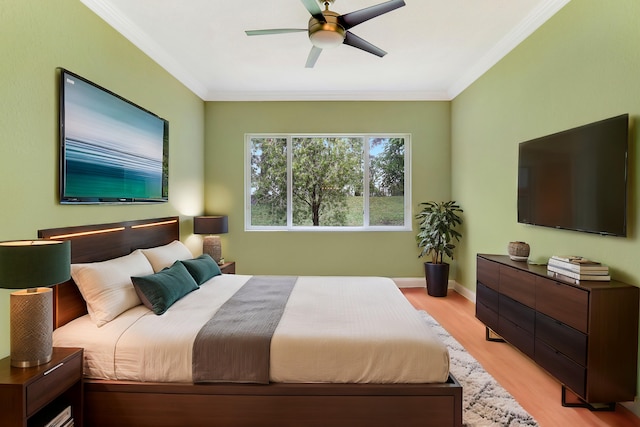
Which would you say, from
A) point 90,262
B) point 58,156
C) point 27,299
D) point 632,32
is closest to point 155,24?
point 58,156

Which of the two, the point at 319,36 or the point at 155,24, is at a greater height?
the point at 155,24

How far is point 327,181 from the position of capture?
5352 mm

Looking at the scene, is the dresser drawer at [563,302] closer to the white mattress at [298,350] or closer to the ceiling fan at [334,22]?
the white mattress at [298,350]

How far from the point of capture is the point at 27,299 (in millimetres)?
1736

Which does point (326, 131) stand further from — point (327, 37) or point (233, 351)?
point (233, 351)

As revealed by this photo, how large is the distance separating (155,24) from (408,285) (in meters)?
4.53

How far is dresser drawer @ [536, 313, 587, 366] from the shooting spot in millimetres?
2136

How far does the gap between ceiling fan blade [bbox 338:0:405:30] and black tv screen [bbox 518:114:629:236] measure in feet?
5.27

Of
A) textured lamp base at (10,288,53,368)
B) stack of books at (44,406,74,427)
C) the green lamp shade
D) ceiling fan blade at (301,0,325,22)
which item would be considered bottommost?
stack of books at (44,406,74,427)

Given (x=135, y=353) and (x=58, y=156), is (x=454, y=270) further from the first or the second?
(x=58, y=156)

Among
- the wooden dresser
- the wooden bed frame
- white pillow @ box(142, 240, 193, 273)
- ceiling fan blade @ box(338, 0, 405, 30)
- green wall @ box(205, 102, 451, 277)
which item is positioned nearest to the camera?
the wooden bed frame

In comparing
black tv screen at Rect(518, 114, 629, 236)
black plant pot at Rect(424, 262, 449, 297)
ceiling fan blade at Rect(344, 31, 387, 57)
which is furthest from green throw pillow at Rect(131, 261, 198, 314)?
black plant pot at Rect(424, 262, 449, 297)

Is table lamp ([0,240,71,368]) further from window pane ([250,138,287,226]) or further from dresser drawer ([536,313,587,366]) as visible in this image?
window pane ([250,138,287,226])

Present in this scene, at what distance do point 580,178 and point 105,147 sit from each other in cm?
365
